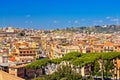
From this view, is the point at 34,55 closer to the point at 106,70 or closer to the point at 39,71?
the point at 39,71

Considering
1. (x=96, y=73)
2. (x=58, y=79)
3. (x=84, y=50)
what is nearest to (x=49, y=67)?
(x=96, y=73)

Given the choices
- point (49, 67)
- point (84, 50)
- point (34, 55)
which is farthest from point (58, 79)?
point (84, 50)

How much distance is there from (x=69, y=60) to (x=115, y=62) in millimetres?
4957

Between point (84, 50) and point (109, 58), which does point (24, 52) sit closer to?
point (84, 50)

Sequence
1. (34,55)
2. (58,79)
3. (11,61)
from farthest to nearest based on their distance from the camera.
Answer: (34,55) < (11,61) < (58,79)

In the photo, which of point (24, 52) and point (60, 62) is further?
point (24, 52)

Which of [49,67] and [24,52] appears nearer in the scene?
[49,67]

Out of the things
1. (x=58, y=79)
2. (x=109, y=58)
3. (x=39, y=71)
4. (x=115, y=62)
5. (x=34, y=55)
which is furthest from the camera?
(x=34, y=55)

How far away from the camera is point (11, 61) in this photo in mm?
51375

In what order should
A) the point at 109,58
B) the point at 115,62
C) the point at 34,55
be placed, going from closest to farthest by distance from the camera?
the point at 109,58
the point at 115,62
the point at 34,55

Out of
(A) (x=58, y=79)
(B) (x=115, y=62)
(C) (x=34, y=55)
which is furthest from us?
(C) (x=34, y=55)

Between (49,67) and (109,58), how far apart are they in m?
10.5

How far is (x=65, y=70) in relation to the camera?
3691 cm

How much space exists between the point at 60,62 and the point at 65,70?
18.9ft
